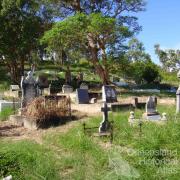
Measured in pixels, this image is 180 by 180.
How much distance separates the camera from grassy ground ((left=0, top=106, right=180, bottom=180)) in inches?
322

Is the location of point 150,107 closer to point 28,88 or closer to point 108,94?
point 108,94

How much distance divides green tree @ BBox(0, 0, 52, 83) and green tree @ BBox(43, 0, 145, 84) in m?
4.47

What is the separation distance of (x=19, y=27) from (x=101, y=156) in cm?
2411

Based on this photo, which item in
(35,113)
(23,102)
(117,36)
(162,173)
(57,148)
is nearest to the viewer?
(162,173)

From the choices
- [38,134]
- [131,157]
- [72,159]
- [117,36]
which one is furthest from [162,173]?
[117,36]

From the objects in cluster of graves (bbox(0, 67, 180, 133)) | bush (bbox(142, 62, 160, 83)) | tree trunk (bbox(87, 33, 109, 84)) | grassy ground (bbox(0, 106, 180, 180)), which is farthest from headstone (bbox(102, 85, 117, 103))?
bush (bbox(142, 62, 160, 83))

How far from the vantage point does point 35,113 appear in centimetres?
1435

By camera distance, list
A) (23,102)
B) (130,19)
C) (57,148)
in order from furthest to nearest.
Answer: (130,19) → (23,102) → (57,148)

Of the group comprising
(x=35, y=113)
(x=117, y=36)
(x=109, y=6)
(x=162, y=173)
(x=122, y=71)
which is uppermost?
(x=109, y=6)

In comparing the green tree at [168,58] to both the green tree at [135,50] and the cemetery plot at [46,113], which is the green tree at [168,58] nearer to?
the green tree at [135,50]

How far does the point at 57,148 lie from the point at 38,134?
2.39 meters

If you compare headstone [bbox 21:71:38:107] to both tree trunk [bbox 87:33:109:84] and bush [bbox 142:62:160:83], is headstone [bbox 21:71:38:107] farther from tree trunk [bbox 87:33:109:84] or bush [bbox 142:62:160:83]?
bush [bbox 142:62:160:83]

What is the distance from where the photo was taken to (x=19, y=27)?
31953 mm

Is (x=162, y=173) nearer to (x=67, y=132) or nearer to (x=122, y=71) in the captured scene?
(x=67, y=132)
